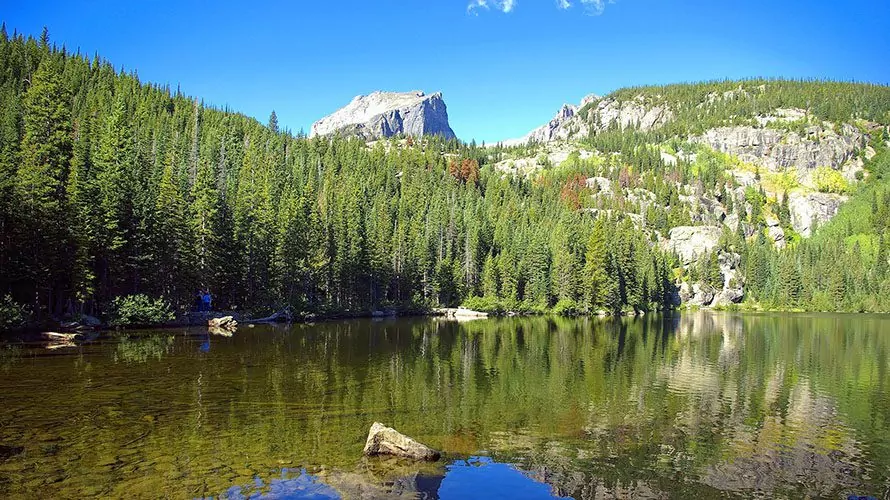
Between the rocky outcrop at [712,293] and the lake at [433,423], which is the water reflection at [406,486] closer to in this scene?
the lake at [433,423]

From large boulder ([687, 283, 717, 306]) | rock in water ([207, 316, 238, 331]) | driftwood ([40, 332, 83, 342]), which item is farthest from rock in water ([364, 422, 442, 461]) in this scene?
large boulder ([687, 283, 717, 306])

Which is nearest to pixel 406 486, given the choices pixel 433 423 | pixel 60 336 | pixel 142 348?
pixel 433 423

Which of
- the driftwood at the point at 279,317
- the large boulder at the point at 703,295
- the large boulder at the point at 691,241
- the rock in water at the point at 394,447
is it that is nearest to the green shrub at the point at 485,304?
the driftwood at the point at 279,317

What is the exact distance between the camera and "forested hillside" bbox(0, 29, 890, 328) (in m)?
54.4

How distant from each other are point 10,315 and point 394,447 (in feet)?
137

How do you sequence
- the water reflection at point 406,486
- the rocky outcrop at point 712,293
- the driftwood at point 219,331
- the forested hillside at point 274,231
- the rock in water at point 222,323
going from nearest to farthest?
the water reflection at point 406,486 < the forested hillside at point 274,231 < the driftwood at point 219,331 < the rock in water at point 222,323 < the rocky outcrop at point 712,293

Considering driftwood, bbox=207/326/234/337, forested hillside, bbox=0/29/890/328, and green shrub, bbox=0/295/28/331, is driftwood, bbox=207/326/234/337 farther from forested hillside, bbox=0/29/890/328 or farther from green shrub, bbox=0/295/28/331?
green shrub, bbox=0/295/28/331

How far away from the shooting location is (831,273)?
6481 inches

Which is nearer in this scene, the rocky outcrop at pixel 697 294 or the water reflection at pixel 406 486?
the water reflection at pixel 406 486

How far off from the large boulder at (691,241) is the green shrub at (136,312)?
169 meters

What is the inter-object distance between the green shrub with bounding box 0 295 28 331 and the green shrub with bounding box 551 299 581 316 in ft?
290

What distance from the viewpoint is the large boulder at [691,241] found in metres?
191

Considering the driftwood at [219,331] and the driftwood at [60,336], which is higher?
the driftwood at [60,336]

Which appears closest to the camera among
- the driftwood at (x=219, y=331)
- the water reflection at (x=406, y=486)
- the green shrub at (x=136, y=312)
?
the water reflection at (x=406, y=486)
